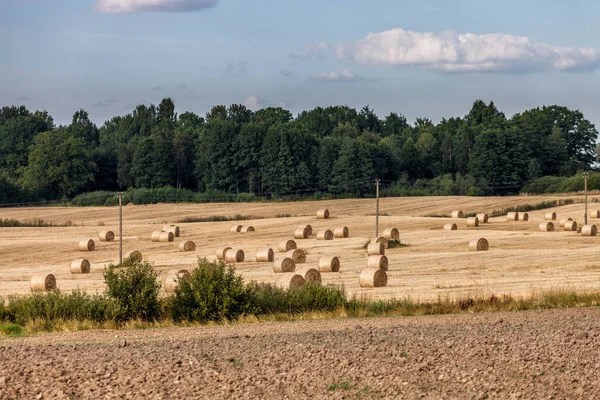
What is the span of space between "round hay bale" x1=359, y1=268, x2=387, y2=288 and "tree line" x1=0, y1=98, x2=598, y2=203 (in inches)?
2585

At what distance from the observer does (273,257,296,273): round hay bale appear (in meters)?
37.6

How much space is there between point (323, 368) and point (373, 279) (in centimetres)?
1845

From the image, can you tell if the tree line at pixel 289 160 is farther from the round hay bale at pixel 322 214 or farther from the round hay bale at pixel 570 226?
the round hay bale at pixel 570 226

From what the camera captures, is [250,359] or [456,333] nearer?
[250,359]

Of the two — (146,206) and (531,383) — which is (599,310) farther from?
(146,206)

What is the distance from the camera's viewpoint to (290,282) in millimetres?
28469

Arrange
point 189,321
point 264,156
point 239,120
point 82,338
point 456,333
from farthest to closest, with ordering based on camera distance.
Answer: point 239,120 < point 264,156 < point 189,321 < point 82,338 < point 456,333

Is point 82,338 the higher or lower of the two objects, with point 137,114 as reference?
lower

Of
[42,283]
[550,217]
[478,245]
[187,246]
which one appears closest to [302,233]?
[187,246]

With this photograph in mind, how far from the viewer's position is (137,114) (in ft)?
552

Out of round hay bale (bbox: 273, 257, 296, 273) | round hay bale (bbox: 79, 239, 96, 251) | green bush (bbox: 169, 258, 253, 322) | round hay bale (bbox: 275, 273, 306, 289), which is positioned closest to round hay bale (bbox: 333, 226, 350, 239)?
round hay bale (bbox: 79, 239, 96, 251)

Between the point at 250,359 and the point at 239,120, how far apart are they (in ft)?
490

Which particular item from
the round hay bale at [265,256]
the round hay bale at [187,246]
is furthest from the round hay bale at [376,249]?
the round hay bale at [187,246]

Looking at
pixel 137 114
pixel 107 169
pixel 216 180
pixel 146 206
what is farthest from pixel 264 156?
pixel 137 114
